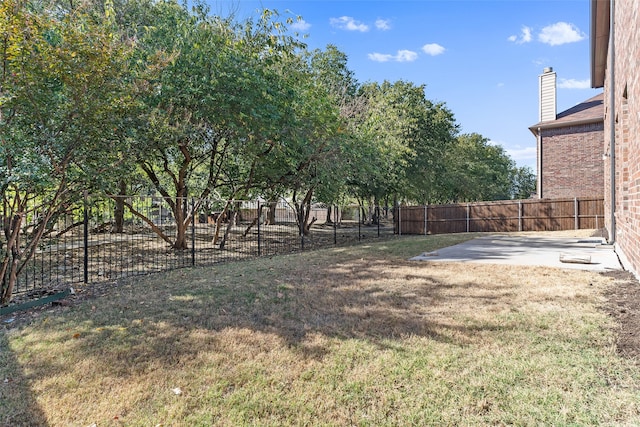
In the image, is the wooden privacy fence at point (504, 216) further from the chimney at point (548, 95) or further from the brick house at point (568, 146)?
the chimney at point (548, 95)

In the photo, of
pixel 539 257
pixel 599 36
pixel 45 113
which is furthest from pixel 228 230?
pixel 599 36

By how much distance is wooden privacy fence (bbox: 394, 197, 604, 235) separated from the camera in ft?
51.9

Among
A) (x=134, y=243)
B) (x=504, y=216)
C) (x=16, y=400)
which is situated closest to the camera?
(x=16, y=400)

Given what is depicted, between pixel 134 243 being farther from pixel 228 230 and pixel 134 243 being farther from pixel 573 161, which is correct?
pixel 573 161

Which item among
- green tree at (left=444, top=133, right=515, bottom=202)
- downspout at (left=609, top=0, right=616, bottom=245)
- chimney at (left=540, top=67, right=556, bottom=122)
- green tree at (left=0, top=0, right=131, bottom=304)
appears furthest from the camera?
green tree at (left=444, top=133, right=515, bottom=202)

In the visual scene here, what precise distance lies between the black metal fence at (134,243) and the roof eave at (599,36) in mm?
9092

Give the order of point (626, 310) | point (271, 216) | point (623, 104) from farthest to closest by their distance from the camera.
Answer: point (271, 216), point (623, 104), point (626, 310)

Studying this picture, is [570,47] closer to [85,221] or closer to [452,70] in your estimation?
[452,70]

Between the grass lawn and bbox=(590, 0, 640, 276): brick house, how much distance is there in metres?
1.14

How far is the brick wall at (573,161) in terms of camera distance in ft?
57.0

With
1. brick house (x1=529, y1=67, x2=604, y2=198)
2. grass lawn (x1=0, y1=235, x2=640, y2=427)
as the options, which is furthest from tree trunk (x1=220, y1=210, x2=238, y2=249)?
brick house (x1=529, y1=67, x2=604, y2=198)

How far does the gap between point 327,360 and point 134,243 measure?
1039 cm

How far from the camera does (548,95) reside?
744 inches

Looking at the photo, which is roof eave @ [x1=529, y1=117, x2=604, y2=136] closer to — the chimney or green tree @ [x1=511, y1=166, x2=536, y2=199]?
the chimney
